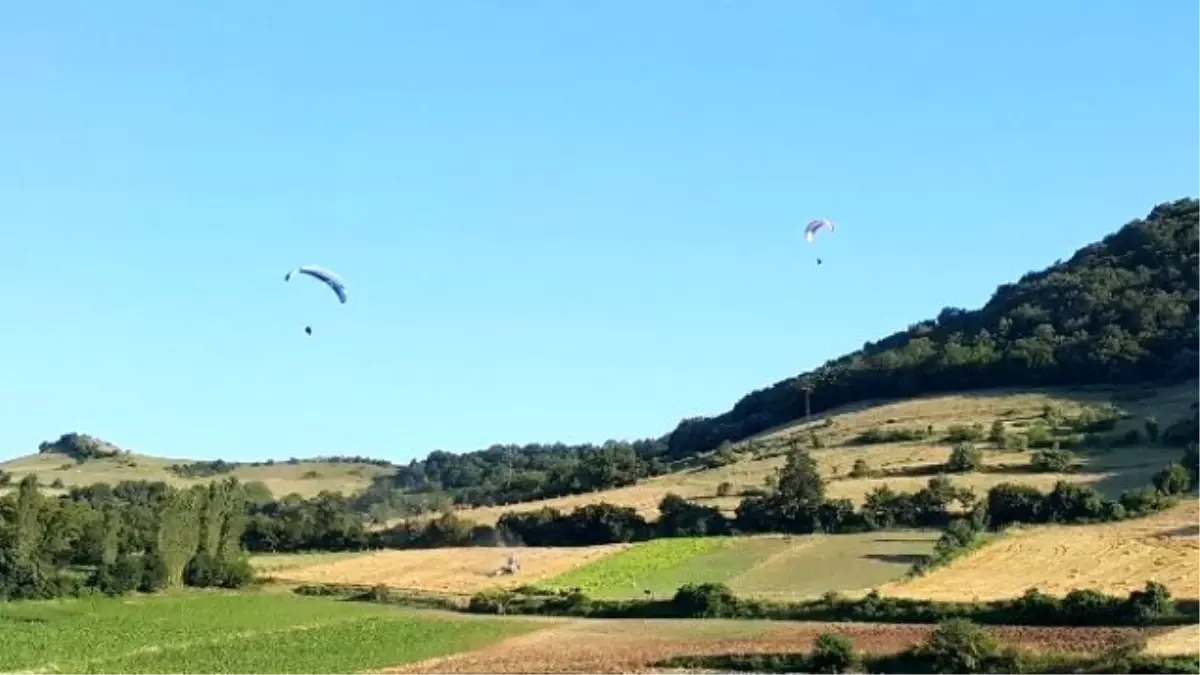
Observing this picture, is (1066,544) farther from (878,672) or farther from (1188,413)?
(1188,413)

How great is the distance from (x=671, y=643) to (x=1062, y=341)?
11021 cm

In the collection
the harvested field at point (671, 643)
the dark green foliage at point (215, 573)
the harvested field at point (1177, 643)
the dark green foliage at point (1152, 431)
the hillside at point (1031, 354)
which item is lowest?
the harvested field at point (1177, 643)

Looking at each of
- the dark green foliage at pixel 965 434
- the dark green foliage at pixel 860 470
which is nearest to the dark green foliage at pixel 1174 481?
the dark green foliage at pixel 860 470

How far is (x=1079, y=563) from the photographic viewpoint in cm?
7712

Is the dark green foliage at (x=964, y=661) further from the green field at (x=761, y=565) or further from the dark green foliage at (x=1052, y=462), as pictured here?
the dark green foliage at (x=1052, y=462)

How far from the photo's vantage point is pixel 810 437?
149 m

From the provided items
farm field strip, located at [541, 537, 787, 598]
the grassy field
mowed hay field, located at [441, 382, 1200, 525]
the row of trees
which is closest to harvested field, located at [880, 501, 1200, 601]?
the grassy field

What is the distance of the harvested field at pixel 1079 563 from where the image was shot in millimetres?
70000

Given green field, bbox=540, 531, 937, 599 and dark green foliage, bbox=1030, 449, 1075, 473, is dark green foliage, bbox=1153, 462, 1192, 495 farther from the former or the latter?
green field, bbox=540, 531, 937, 599

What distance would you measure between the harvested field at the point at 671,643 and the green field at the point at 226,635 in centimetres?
288

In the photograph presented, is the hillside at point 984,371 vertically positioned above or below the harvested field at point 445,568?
above

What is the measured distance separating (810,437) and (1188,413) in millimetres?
36550

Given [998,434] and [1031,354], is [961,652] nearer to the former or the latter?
[998,434]

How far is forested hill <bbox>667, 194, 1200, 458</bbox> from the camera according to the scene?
500 feet
